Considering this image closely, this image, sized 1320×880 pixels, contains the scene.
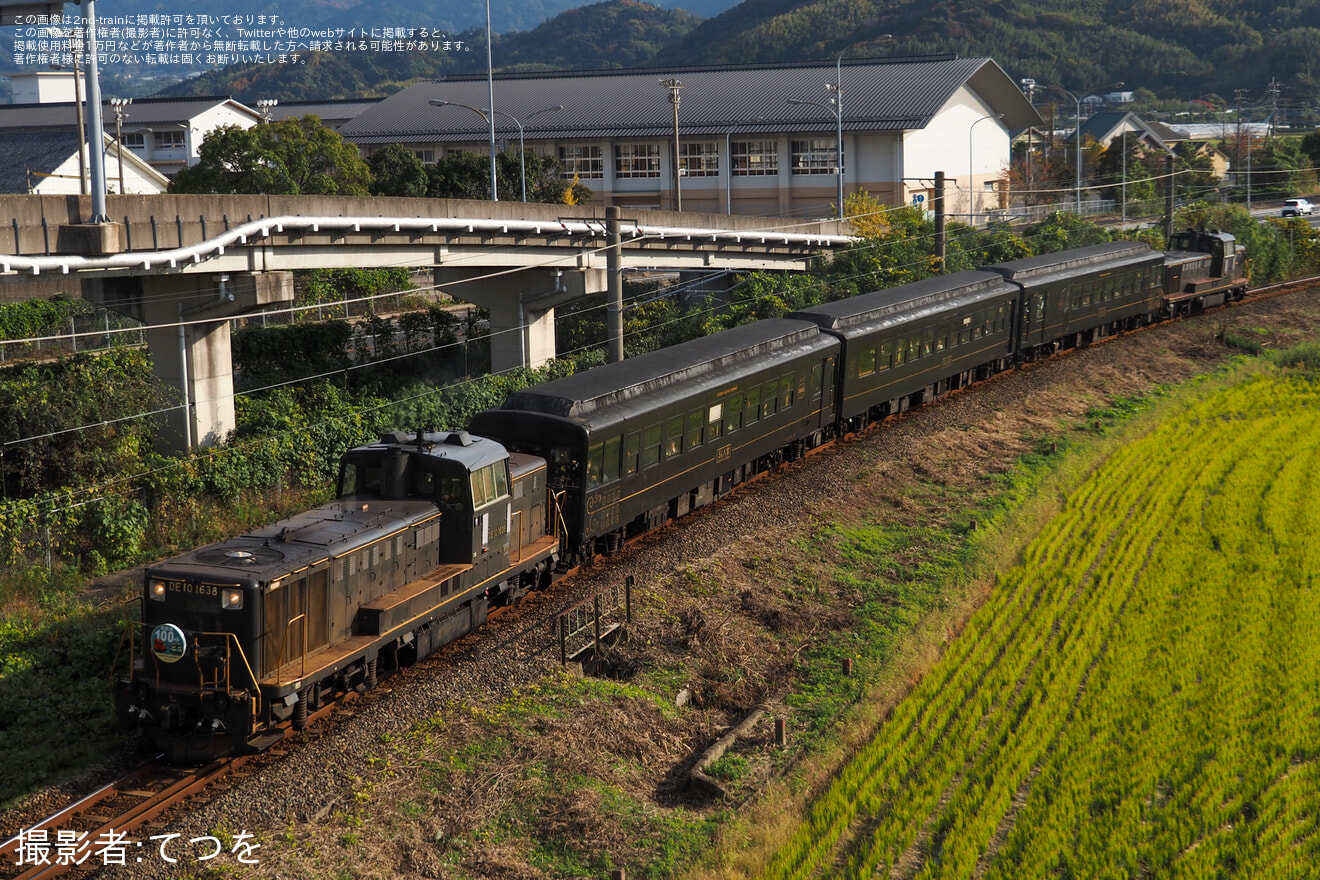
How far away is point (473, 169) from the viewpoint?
74938mm

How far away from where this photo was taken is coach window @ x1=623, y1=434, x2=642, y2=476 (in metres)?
24.8

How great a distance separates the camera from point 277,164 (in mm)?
67062

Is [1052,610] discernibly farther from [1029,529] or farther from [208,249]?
[208,249]

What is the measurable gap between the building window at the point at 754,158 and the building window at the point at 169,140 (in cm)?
5437

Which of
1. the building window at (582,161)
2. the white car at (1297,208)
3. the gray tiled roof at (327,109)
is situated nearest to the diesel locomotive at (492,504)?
the building window at (582,161)

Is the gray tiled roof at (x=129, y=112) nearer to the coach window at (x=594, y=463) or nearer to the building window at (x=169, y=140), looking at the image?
the building window at (x=169, y=140)

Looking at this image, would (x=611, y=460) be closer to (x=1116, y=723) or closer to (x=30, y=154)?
(x=1116, y=723)

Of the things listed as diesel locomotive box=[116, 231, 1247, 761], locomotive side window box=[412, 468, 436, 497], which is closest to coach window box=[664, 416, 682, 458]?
diesel locomotive box=[116, 231, 1247, 761]

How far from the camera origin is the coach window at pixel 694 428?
27281mm

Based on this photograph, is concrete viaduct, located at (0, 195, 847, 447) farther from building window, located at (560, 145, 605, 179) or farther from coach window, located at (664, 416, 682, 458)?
building window, located at (560, 145, 605, 179)

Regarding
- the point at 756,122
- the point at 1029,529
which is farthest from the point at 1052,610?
the point at 756,122

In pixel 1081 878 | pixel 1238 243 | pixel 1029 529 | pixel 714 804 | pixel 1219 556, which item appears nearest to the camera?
pixel 1081 878

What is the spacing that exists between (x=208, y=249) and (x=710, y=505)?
47.1ft

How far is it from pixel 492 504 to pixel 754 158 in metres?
75.2
